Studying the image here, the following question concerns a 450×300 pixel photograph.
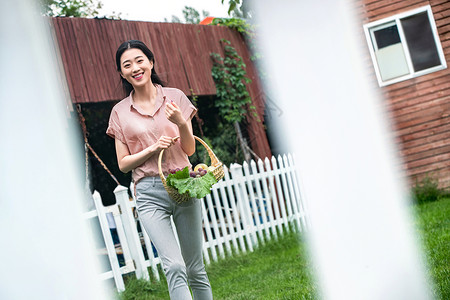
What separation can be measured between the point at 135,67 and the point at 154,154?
0.43 m

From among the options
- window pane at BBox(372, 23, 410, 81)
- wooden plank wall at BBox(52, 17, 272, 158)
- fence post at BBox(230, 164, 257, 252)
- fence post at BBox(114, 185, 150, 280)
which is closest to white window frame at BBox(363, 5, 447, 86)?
window pane at BBox(372, 23, 410, 81)

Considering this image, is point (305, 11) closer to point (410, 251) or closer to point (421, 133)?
point (410, 251)

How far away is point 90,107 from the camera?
796 cm

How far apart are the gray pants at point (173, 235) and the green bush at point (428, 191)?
6.21 m

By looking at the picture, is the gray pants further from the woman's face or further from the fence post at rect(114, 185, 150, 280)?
the fence post at rect(114, 185, 150, 280)

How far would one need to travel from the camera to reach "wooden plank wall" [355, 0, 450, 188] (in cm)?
819

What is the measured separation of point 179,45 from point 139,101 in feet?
16.0

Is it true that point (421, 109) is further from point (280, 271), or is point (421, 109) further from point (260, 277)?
point (260, 277)

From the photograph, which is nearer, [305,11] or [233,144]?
[305,11]

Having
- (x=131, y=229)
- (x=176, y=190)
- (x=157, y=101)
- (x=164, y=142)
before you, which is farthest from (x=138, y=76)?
(x=131, y=229)

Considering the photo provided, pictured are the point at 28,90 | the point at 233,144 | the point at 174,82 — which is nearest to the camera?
the point at 28,90

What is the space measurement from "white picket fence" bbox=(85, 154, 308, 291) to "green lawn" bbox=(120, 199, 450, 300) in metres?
0.18

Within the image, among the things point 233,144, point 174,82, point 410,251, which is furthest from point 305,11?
point 233,144

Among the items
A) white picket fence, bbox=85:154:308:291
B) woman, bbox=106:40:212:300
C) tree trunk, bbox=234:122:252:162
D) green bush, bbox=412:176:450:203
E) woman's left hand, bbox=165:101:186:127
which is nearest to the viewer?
woman's left hand, bbox=165:101:186:127
